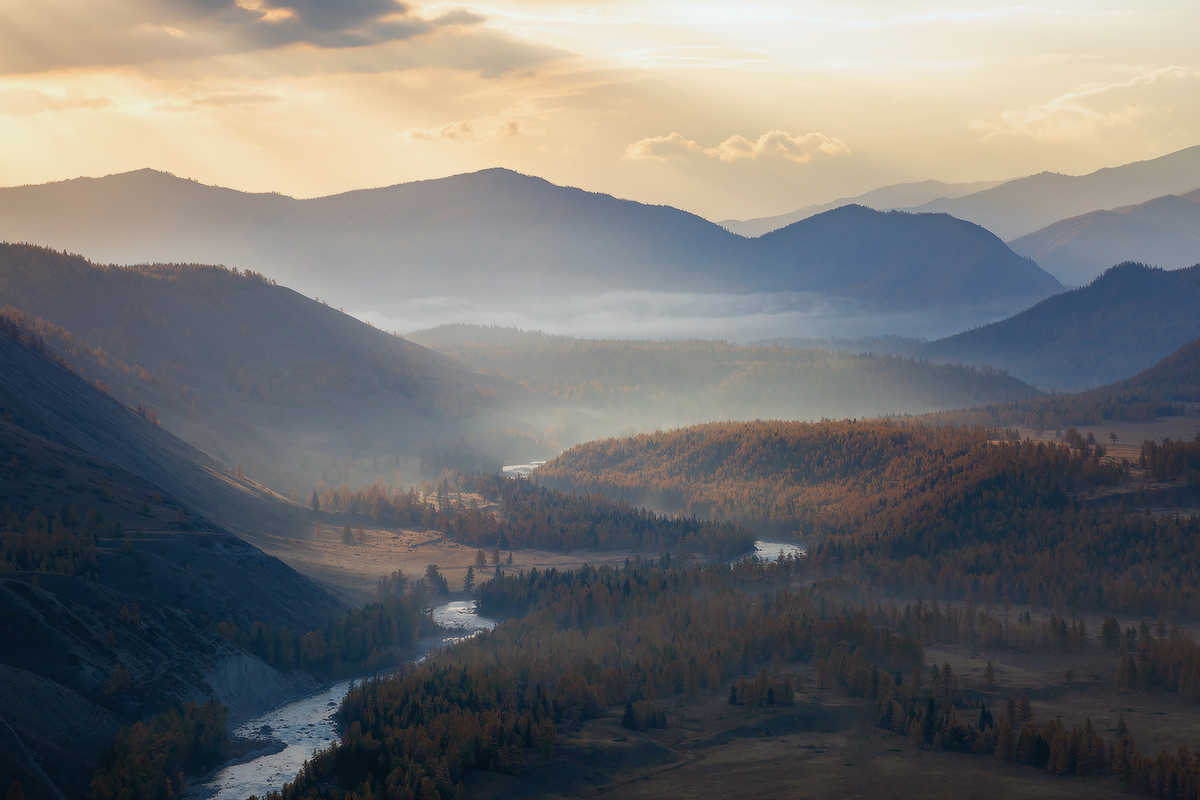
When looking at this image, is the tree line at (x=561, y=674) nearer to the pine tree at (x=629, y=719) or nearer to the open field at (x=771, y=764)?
the pine tree at (x=629, y=719)

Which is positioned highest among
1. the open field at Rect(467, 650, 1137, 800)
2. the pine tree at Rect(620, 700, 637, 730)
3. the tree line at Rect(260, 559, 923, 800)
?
the tree line at Rect(260, 559, 923, 800)

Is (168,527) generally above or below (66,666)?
above

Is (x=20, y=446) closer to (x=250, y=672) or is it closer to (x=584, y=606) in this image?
(x=250, y=672)

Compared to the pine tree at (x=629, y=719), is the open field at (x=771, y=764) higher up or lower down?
lower down

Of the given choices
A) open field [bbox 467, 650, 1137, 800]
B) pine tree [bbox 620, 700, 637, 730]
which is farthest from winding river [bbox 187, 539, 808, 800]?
pine tree [bbox 620, 700, 637, 730]

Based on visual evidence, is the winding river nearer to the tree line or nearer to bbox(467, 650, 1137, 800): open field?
the tree line

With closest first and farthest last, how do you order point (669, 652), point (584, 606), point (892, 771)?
point (892, 771)
point (669, 652)
point (584, 606)

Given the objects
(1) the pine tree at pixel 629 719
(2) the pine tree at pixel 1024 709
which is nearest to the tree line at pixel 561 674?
(1) the pine tree at pixel 629 719

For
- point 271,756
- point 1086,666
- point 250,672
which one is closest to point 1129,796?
point 1086,666

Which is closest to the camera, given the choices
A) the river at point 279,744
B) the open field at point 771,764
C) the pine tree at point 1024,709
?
the open field at point 771,764
